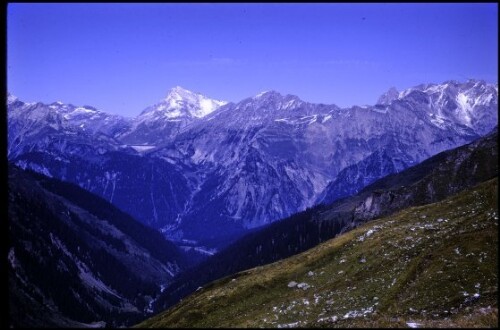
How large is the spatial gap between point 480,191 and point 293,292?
112 feet

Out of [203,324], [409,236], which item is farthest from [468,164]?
[203,324]

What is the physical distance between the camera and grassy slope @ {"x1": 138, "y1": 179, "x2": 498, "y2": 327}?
44.5m

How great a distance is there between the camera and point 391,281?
187ft

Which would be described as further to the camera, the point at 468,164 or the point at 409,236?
the point at 468,164

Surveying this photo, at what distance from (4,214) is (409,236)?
60307 millimetres

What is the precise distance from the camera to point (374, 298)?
54.2m

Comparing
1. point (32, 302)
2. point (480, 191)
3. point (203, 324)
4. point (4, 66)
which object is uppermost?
point (4, 66)

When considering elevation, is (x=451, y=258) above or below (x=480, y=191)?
below

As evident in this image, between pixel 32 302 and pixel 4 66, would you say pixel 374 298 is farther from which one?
pixel 32 302

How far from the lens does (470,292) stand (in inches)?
1806

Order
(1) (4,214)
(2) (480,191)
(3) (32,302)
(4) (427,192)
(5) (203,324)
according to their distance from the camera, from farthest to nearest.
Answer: (3) (32,302) → (4) (427,192) → (2) (480,191) → (5) (203,324) → (1) (4,214)

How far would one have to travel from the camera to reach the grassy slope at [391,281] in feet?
146

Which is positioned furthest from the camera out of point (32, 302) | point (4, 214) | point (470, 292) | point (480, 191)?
point (32, 302)

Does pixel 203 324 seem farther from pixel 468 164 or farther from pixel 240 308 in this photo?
pixel 468 164
